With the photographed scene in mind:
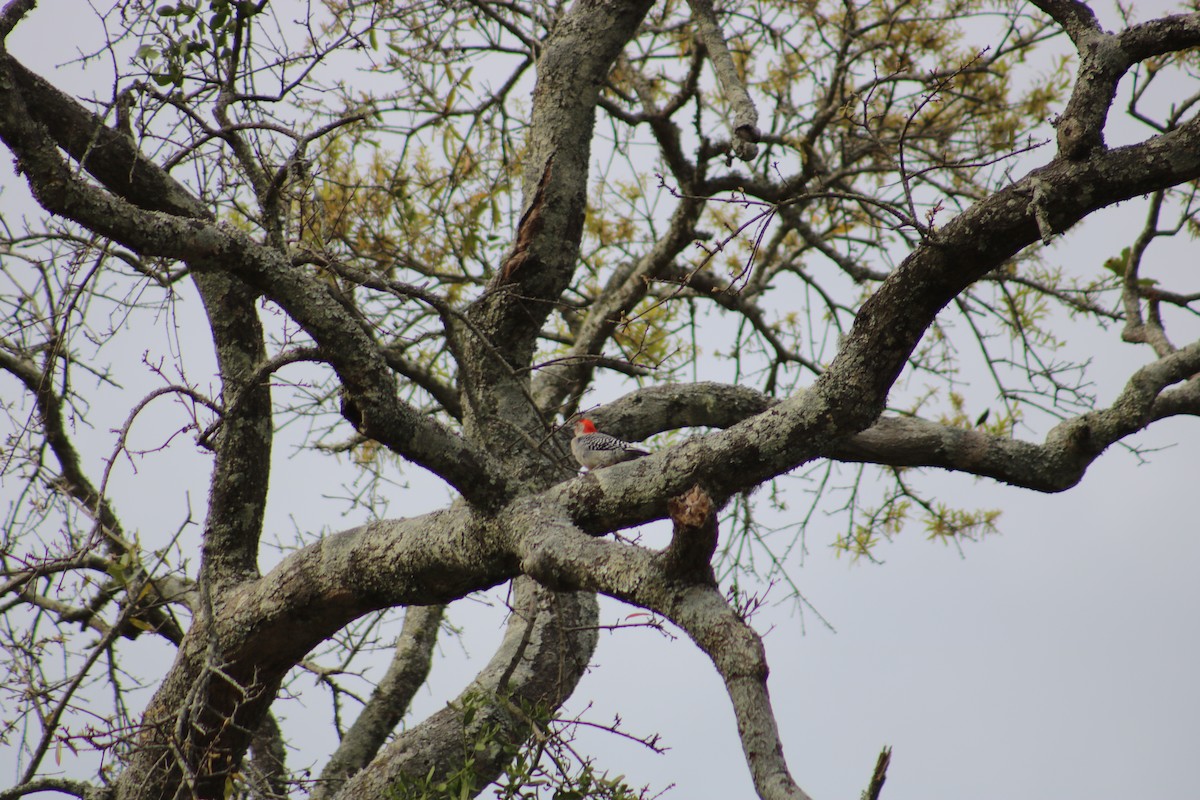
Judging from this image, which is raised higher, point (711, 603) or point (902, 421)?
point (902, 421)

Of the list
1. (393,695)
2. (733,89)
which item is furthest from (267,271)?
(393,695)

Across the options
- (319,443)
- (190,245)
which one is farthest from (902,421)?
(319,443)

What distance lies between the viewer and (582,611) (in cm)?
412

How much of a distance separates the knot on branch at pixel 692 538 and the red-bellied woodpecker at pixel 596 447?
6.02 ft

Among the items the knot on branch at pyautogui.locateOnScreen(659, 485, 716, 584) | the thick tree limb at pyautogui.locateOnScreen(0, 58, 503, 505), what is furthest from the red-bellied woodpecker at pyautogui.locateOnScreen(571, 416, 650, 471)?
the knot on branch at pyautogui.locateOnScreen(659, 485, 716, 584)

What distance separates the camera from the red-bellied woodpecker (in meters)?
4.38

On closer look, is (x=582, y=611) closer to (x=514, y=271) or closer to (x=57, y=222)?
(x=514, y=271)

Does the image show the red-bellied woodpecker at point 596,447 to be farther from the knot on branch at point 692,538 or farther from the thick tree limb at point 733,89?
the knot on branch at point 692,538

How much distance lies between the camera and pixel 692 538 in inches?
92.8

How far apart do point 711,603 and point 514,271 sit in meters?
2.15

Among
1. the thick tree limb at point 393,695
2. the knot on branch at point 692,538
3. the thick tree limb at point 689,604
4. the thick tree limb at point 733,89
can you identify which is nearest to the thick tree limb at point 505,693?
the thick tree limb at point 689,604

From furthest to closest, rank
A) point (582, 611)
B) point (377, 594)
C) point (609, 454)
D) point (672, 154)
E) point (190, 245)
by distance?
point (672, 154) < point (609, 454) < point (582, 611) < point (377, 594) < point (190, 245)

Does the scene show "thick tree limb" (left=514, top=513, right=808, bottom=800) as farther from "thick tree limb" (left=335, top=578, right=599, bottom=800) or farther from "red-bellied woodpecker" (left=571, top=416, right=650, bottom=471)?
"red-bellied woodpecker" (left=571, top=416, right=650, bottom=471)

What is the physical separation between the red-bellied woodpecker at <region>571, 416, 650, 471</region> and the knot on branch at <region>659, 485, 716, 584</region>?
1.84m
